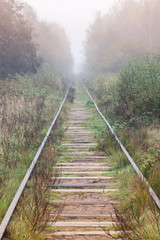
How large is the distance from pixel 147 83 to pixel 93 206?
515 cm

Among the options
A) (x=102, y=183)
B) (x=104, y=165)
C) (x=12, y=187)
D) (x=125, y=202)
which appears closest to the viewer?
(x=125, y=202)

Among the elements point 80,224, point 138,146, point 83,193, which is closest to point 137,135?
point 138,146

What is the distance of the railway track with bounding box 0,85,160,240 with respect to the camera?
10.7 ft

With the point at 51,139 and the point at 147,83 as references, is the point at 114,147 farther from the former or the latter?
the point at 147,83

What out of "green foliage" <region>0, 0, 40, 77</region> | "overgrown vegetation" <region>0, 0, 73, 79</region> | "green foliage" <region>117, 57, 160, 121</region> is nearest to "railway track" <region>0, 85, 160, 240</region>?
"green foliage" <region>117, 57, 160, 121</region>

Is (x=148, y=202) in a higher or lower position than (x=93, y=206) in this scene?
higher

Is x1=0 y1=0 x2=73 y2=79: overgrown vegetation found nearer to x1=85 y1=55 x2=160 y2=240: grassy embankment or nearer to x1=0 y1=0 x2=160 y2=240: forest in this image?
x1=0 y1=0 x2=160 y2=240: forest

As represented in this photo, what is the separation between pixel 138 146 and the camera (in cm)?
626

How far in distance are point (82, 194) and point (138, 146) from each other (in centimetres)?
226

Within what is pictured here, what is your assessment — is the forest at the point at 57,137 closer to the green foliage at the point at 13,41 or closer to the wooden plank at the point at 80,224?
the green foliage at the point at 13,41

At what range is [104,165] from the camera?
235 inches

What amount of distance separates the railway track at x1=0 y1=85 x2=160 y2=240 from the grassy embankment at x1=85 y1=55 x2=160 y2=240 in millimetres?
156

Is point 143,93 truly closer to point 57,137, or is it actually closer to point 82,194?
point 57,137

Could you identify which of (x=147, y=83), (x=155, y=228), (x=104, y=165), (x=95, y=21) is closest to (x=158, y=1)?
(x=95, y=21)
